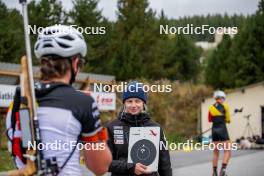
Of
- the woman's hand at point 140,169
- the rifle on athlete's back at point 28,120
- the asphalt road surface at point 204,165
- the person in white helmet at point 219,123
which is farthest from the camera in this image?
the asphalt road surface at point 204,165

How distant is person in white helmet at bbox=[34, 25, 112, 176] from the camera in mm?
3061

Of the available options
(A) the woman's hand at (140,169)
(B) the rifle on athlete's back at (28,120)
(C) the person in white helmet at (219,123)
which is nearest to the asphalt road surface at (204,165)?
(C) the person in white helmet at (219,123)

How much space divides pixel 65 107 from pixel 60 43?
32 centimetres

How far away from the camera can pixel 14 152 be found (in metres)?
3.14

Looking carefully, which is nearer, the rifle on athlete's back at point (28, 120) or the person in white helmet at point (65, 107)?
the rifle on athlete's back at point (28, 120)

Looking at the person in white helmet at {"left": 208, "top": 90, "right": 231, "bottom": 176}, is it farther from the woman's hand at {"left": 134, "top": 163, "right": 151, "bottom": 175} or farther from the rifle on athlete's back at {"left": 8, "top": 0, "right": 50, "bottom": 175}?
the rifle on athlete's back at {"left": 8, "top": 0, "right": 50, "bottom": 175}

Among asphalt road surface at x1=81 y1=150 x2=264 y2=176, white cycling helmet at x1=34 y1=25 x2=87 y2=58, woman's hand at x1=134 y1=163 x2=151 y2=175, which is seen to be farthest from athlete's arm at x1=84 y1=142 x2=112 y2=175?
asphalt road surface at x1=81 y1=150 x2=264 y2=176

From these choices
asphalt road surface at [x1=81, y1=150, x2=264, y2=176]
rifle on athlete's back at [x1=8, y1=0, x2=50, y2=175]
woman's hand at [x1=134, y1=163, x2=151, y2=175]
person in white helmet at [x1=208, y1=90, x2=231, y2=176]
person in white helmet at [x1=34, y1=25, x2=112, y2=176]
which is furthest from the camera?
asphalt road surface at [x1=81, y1=150, x2=264, y2=176]

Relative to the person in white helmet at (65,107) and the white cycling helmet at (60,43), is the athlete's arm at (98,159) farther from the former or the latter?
the white cycling helmet at (60,43)

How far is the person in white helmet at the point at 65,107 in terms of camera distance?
306 cm

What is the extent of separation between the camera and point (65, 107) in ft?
10.1

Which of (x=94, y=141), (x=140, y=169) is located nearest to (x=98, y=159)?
(x=94, y=141)

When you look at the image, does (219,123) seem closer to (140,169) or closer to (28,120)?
(140,169)

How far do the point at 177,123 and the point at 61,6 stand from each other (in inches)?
517
